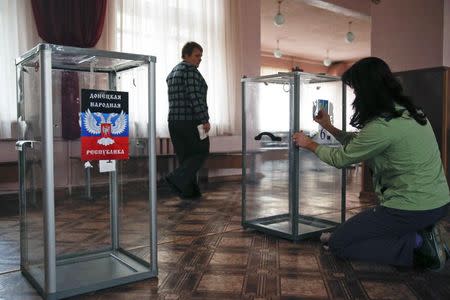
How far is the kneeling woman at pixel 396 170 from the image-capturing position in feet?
6.48

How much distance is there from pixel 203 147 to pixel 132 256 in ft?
5.84

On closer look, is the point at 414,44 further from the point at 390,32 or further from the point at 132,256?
the point at 132,256

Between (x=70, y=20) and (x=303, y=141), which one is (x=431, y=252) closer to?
(x=303, y=141)

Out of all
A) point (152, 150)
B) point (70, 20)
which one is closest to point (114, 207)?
point (152, 150)

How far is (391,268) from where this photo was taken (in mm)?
2051

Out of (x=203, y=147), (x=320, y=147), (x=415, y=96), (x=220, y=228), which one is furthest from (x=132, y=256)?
(x=415, y=96)

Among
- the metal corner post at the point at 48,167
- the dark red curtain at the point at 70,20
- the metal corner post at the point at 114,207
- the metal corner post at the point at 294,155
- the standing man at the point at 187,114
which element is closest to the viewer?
the metal corner post at the point at 48,167

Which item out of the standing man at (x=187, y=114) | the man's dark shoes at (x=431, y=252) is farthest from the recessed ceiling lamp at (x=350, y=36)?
the man's dark shoes at (x=431, y=252)

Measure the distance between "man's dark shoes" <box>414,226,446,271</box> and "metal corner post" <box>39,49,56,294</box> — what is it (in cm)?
159

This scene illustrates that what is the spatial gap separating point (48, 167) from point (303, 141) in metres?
1.32

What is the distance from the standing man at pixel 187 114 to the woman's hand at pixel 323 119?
55.3 inches

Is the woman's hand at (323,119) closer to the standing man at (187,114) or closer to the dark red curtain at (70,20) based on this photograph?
the standing man at (187,114)

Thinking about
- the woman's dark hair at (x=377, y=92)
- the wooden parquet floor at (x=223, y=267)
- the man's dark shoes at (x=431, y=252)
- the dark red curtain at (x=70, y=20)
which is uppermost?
the dark red curtain at (x=70, y=20)

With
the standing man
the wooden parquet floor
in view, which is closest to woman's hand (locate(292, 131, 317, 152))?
the wooden parquet floor
